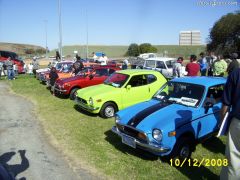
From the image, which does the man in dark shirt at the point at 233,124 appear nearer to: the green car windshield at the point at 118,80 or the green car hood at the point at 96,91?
the green car hood at the point at 96,91

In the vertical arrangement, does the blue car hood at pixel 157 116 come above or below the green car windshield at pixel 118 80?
below

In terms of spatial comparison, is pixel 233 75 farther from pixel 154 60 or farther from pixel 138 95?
pixel 154 60

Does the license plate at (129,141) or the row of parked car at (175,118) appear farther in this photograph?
the license plate at (129,141)

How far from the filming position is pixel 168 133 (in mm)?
5047

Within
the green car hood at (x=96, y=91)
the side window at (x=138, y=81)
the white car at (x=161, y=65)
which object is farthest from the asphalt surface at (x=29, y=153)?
the white car at (x=161, y=65)

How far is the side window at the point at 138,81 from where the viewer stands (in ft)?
30.0

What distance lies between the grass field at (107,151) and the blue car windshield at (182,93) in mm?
1181

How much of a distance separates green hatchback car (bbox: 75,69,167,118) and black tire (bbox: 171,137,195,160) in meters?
3.71

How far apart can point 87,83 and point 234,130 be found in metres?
8.75

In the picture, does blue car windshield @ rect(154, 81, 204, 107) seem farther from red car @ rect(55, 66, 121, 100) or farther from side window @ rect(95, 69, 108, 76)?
side window @ rect(95, 69, 108, 76)

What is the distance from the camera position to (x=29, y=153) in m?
6.09

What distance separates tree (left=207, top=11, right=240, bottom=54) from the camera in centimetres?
5097

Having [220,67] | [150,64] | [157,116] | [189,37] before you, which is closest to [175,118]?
[157,116]
